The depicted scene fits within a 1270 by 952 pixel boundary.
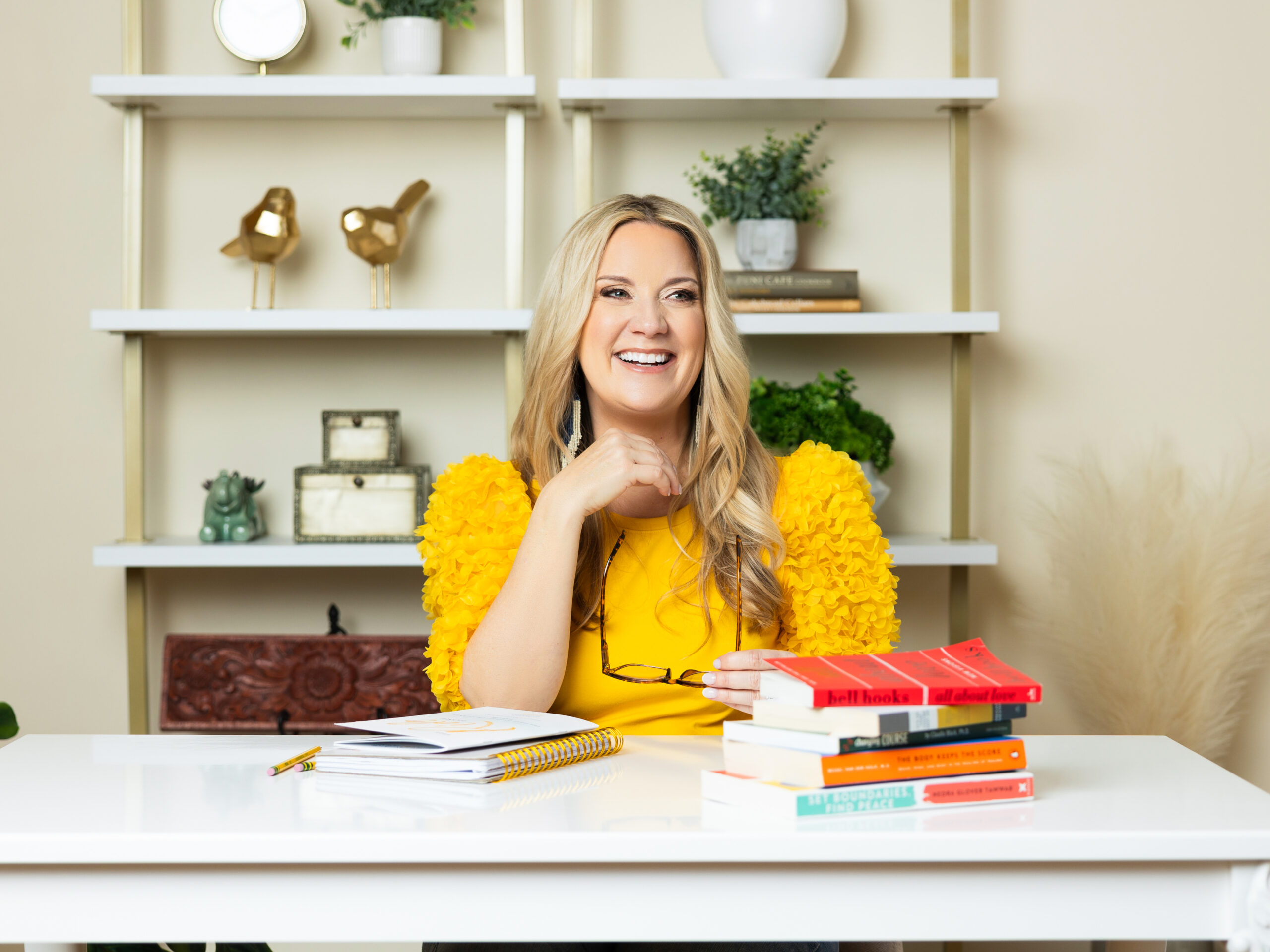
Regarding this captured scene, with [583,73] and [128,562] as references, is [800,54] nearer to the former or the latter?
Answer: [583,73]

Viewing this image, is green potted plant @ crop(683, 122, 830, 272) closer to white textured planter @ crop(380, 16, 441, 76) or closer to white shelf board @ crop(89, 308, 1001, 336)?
white shelf board @ crop(89, 308, 1001, 336)

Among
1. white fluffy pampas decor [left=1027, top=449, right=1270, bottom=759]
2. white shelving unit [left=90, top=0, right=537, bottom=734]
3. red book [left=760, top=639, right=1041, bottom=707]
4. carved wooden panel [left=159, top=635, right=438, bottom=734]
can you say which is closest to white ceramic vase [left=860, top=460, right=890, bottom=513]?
white fluffy pampas decor [left=1027, top=449, right=1270, bottom=759]

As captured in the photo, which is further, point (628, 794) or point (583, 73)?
point (583, 73)

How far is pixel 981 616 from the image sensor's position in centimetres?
249

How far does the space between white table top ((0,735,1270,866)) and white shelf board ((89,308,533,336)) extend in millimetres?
1281

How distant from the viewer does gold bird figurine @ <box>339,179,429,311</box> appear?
230cm

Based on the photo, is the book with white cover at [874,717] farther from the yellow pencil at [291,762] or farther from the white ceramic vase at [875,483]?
the white ceramic vase at [875,483]

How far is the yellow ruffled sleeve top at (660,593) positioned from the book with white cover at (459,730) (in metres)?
0.33

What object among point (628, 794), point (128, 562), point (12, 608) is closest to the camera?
point (628, 794)

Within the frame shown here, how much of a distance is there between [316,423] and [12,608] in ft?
2.52

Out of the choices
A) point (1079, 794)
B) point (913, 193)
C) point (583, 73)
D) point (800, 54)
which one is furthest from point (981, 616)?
point (1079, 794)

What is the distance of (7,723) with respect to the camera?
5.82 feet

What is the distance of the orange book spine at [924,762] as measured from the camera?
0.88 meters

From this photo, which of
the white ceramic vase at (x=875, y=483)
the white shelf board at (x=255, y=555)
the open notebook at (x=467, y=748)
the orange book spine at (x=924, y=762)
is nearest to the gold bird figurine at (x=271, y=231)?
the white shelf board at (x=255, y=555)
